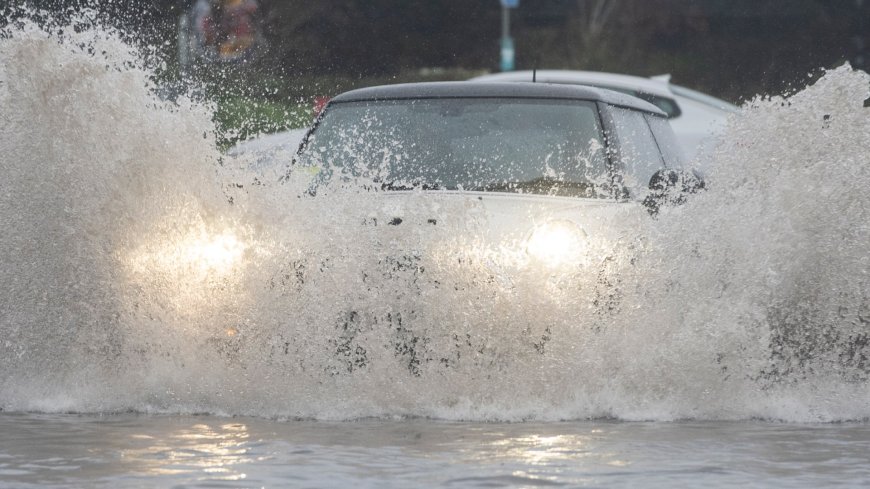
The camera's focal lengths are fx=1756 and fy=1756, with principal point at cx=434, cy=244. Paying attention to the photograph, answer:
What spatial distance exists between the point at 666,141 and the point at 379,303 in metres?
3.29

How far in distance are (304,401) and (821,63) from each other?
29855mm

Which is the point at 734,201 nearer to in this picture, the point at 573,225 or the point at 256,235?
the point at 573,225

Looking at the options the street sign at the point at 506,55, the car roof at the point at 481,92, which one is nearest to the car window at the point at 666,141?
the car roof at the point at 481,92

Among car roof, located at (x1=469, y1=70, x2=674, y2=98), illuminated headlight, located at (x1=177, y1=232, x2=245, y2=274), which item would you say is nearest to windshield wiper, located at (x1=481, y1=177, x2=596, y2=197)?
illuminated headlight, located at (x1=177, y1=232, x2=245, y2=274)

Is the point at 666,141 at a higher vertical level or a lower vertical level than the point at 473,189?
higher

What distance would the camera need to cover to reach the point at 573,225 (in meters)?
7.20

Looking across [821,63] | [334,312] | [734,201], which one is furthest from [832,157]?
[821,63]

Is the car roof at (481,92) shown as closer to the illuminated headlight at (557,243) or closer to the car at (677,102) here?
the illuminated headlight at (557,243)

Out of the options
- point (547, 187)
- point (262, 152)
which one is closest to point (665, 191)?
point (547, 187)

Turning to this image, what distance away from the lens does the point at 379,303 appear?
696 centimetres

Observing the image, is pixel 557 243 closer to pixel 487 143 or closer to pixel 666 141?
pixel 487 143

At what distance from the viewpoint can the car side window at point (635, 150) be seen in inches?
315

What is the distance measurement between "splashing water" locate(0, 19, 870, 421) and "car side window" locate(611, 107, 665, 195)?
0.40 meters

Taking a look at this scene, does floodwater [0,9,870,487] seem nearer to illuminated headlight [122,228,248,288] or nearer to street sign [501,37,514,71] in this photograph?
illuminated headlight [122,228,248,288]
